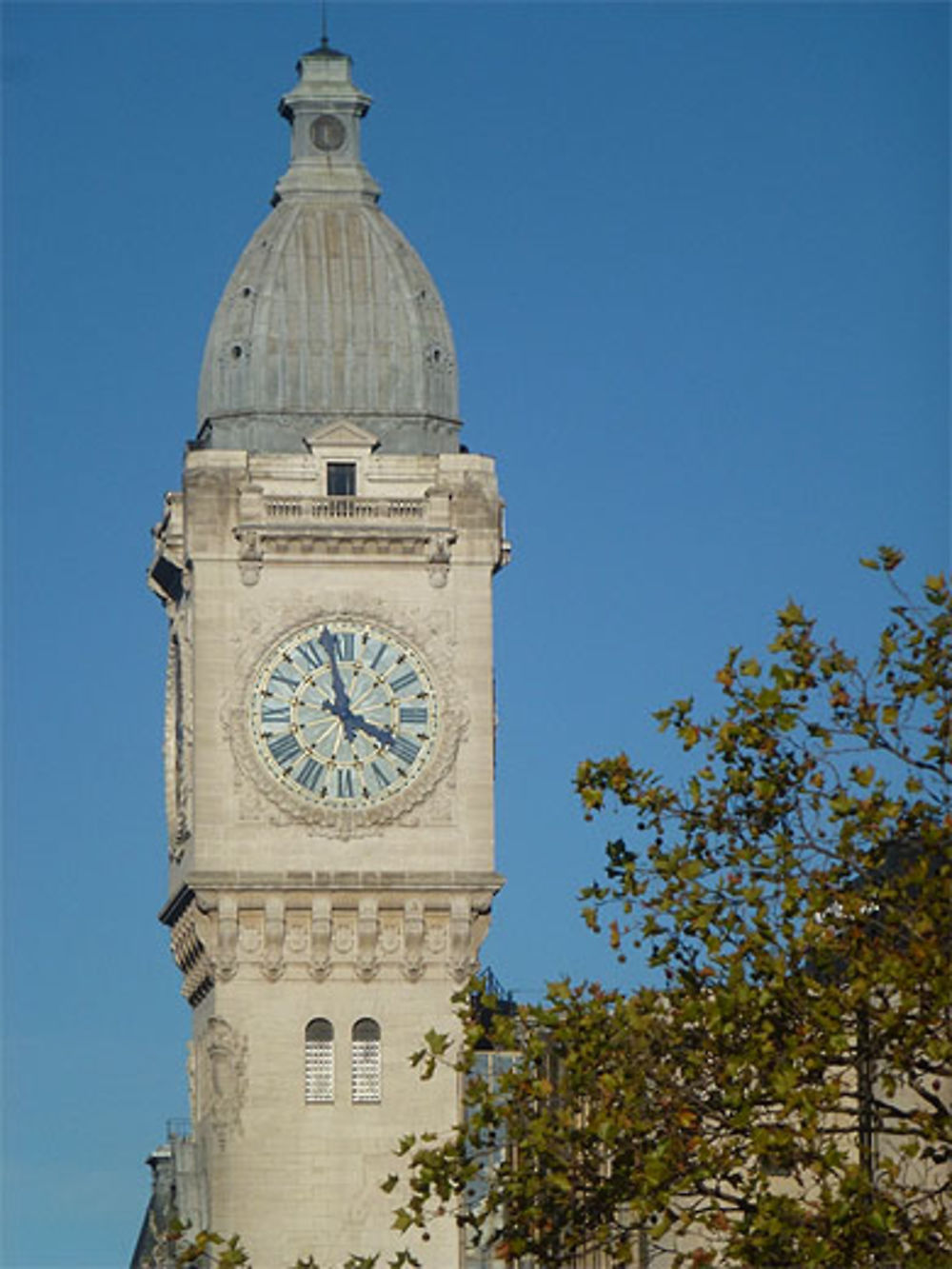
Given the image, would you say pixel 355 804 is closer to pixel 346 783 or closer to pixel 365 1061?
pixel 346 783

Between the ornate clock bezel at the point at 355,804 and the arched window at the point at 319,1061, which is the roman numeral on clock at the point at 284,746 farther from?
the arched window at the point at 319,1061

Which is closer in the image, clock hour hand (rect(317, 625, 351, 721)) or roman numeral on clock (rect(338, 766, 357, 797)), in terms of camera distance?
clock hour hand (rect(317, 625, 351, 721))

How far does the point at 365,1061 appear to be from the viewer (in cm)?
13462

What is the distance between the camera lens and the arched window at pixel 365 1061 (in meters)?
134

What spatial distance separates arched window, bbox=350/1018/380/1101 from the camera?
441 ft

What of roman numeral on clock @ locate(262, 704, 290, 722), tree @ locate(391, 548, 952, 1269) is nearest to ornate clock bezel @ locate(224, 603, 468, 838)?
roman numeral on clock @ locate(262, 704, 290, 722)

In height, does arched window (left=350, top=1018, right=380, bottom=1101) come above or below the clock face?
below

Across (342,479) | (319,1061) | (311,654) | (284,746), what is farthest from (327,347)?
(319,1061)

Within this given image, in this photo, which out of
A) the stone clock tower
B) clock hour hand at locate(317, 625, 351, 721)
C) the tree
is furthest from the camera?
clock hour hand at locate(317, 625, 351, 721)

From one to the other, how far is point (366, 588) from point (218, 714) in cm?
478

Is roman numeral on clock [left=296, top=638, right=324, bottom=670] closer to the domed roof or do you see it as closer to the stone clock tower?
the stone clock tower

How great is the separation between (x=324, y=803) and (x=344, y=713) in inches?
93.2

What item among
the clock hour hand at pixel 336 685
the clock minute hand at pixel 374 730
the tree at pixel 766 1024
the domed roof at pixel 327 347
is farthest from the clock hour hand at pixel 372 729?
the tree at pixel 766 1024

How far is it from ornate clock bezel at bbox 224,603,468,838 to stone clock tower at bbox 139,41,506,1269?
51mm
